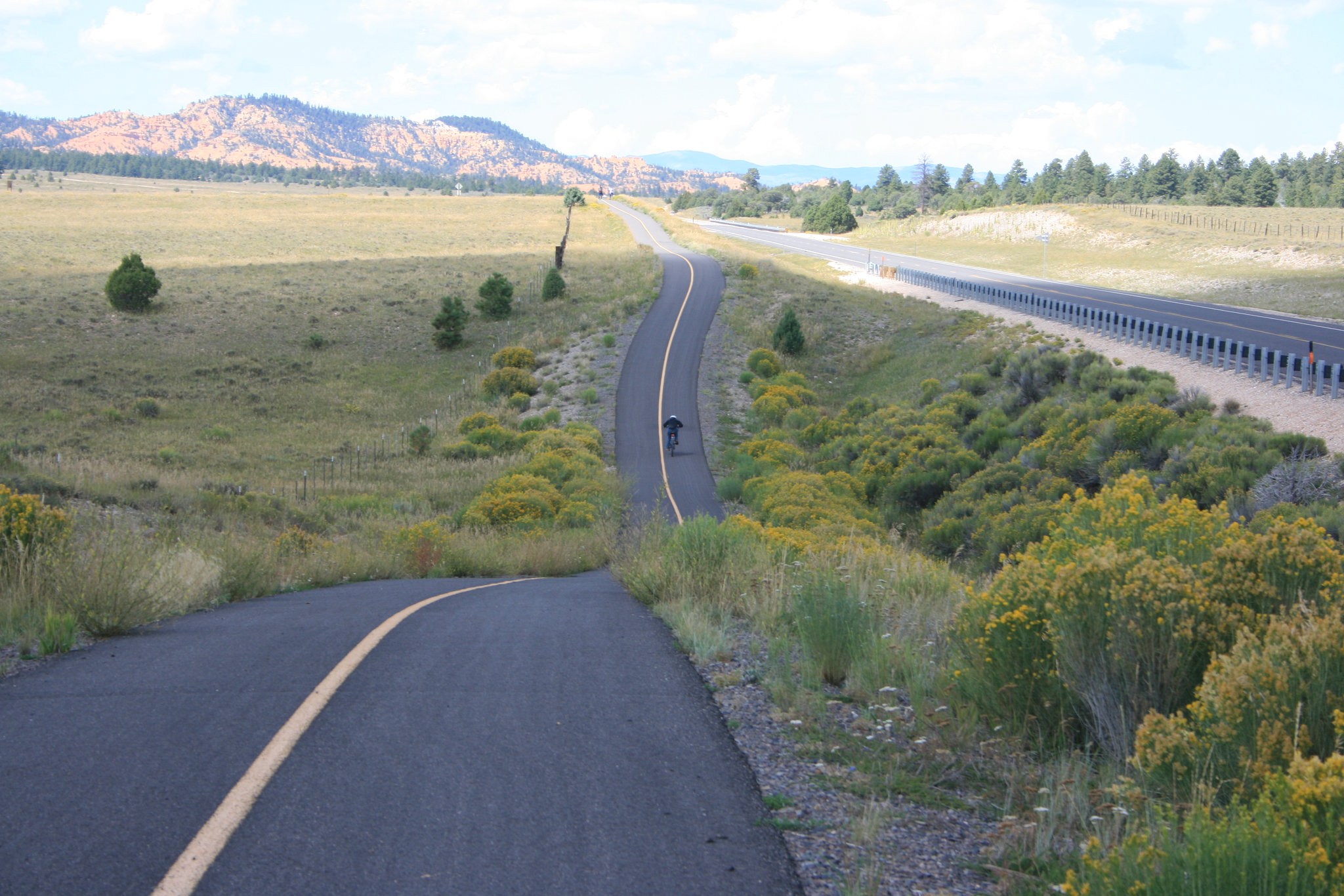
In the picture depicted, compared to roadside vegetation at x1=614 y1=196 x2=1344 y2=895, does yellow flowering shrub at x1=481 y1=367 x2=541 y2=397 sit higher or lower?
lower

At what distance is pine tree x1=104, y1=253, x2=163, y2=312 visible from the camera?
5062 cm

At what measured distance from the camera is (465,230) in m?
105

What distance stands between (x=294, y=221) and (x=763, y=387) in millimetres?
82424

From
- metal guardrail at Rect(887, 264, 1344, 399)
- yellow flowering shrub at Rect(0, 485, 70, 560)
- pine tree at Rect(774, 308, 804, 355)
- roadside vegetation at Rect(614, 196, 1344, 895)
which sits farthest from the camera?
pine tree at Rect(774, 308, 804, 355)

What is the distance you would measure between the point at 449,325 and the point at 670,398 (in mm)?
16565

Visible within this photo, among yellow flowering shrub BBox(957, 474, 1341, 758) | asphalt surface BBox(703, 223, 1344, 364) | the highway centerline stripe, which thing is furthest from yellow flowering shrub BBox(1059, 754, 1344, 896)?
asphalt surface BBox(703, 223, 1344, 364)

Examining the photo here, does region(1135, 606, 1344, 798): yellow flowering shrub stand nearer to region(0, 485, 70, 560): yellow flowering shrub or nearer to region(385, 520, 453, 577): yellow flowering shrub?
region(0, 485, 70, 560): yellow flowering shrub

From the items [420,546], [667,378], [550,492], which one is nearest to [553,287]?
[667,378]

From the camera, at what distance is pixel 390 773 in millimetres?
4488

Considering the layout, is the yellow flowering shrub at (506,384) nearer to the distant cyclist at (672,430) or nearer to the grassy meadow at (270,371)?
the grassy meadow at (270,371)

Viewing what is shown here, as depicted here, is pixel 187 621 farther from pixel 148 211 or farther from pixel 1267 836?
pixel 148 211

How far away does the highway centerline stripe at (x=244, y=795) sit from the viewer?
3436 millimetres

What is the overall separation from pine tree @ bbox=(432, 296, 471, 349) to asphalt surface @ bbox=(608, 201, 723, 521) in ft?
33.7

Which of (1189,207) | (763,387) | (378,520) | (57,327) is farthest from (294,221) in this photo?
(1189,207)
